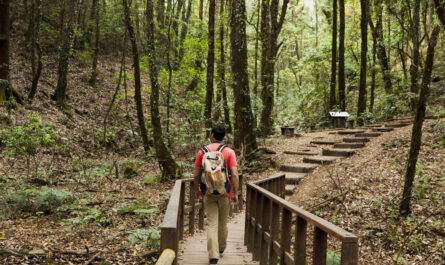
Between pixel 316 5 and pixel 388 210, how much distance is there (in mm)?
35420

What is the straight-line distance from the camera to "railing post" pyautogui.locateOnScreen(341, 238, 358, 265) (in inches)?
102

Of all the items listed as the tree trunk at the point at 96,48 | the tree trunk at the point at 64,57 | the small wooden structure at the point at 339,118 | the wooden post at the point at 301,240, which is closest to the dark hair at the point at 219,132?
the wooden post at the point at 301,240

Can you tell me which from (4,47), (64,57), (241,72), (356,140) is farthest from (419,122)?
(64,57)

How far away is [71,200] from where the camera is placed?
920 centimetres

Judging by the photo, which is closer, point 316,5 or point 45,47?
point 45,47

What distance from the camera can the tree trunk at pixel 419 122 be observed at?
22.5 feet

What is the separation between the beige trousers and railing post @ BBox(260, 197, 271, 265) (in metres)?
0.62

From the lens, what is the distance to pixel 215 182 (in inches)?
183

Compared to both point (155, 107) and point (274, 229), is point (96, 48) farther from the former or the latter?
point (274, 229)

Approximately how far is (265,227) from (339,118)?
1556cm

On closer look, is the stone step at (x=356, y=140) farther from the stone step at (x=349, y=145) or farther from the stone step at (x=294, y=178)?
the stone step at (x=294, y=178)

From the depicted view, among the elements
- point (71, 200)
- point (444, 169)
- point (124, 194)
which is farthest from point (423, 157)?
point (71, 200)

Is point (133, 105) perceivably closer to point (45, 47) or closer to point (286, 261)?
point (45, 47)

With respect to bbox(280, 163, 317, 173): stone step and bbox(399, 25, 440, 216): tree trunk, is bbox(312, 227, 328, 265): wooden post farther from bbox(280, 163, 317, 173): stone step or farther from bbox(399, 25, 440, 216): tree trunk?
bbox(280, 163, 317, 173): stone step
